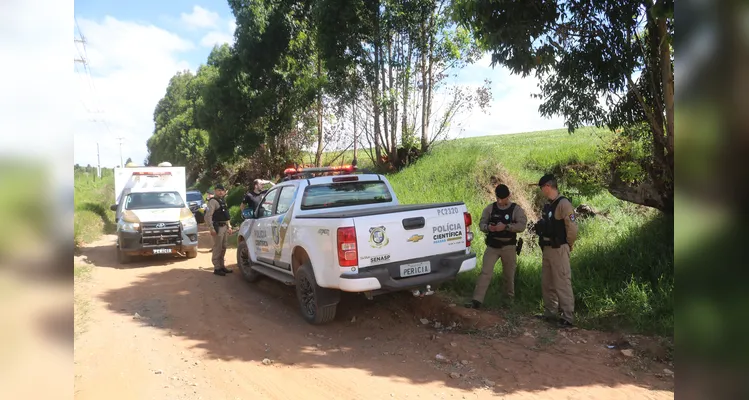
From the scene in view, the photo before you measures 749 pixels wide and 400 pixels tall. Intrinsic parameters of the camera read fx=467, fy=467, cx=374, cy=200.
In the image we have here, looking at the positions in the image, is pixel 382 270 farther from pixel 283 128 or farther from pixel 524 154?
pixel 283 128

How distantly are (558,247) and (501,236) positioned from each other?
34.9 inches

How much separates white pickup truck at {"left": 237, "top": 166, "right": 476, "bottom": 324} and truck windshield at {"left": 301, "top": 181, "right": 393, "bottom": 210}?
0.01m

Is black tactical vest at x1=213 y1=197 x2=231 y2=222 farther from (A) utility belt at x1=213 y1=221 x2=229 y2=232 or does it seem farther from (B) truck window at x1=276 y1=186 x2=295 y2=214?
(B) truck window at x1=276 y1=186 x2=295 y2=214

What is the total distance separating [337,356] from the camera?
5031 mm

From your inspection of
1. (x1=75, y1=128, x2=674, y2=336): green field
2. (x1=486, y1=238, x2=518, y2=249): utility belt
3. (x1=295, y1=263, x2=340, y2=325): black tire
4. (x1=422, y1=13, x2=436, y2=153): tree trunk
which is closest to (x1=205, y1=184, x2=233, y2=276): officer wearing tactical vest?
(x1=295, y1=263, x2=340, y2=325): black tire

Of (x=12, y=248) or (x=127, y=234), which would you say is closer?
(x=12, y=248)

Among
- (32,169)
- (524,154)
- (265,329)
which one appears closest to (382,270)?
(265,329)

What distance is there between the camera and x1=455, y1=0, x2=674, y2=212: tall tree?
21.4 ft

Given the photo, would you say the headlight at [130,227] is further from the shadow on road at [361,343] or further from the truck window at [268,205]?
the truck window at [268,205]

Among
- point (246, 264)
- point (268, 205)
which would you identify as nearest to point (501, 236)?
point (268, 205)

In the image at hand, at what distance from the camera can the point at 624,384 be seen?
4.17 meters

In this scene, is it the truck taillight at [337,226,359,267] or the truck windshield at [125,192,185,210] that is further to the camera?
the truck windshield at [125,192,185,210]

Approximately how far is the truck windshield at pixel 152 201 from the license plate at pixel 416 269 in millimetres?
8698

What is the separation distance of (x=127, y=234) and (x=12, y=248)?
1081 cm
